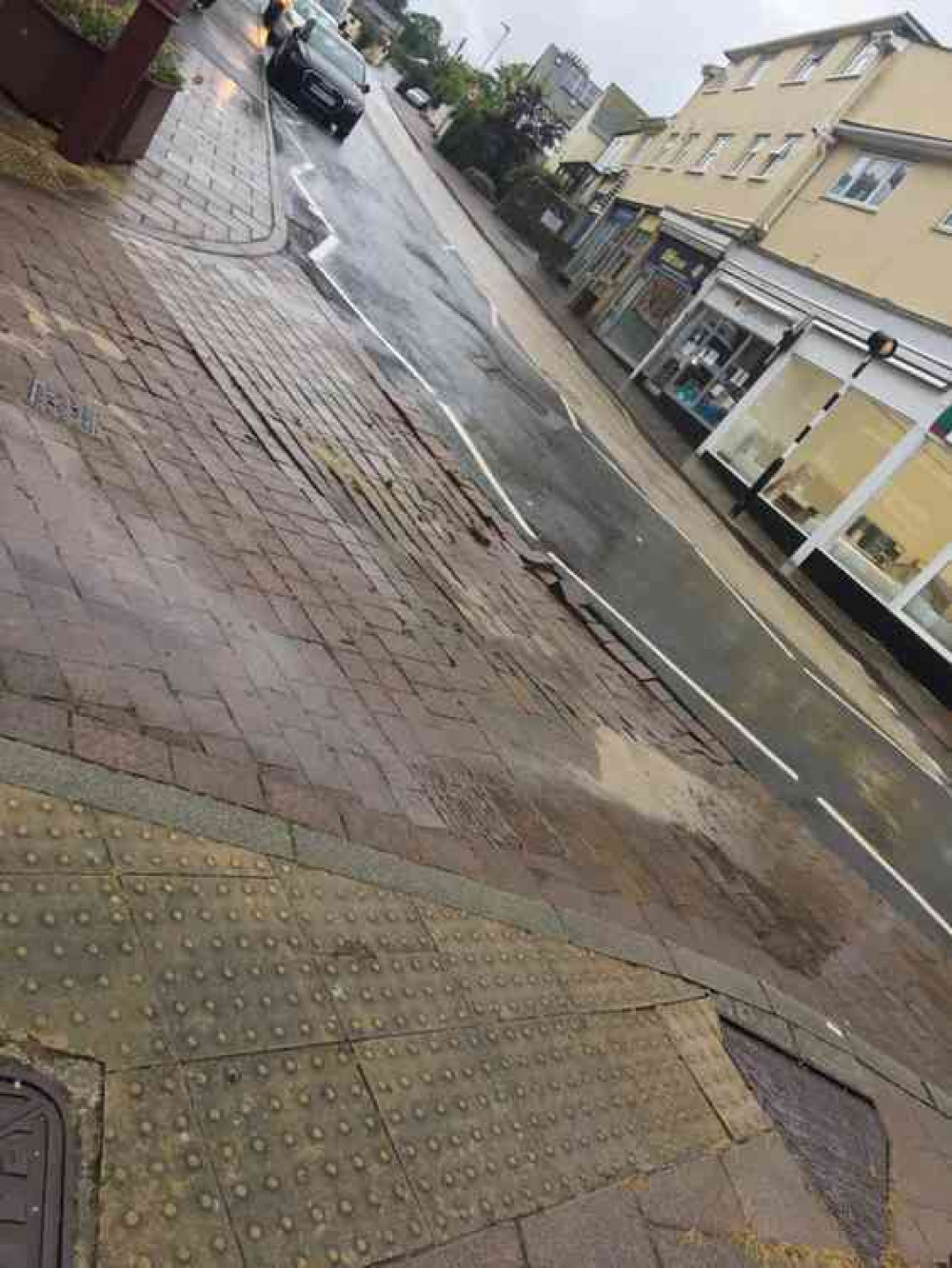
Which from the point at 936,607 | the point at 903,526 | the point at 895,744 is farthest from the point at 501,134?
the point at 895,744

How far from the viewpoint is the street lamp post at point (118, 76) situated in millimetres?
9180

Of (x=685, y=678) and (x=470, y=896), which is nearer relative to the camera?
(x=470, y=896)

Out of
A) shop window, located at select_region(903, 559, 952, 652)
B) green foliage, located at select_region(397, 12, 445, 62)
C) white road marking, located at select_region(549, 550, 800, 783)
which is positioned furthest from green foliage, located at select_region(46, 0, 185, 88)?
green foliage, located at select_region(397, 12, 445, 62)

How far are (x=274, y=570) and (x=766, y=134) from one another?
1037 inches

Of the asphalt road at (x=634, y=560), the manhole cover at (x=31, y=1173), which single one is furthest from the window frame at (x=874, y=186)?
the manhole cover at (x=31, y=1173)

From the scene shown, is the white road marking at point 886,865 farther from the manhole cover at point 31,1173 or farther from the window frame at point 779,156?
the window frame at point 779,156

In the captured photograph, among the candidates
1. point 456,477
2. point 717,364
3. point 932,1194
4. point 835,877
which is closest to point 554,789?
point 932,1194

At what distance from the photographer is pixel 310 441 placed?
8914 millimetres

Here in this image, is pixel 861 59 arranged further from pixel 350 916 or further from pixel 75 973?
pixel 75 973

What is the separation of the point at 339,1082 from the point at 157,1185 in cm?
75

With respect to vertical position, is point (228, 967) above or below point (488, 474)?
below

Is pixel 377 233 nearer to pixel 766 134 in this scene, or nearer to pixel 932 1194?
pixel 766 134

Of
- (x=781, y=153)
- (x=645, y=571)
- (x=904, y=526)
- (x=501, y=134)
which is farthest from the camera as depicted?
(x=501, y=134)

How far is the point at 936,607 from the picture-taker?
16.2 m
